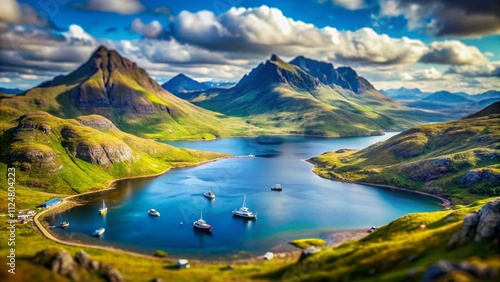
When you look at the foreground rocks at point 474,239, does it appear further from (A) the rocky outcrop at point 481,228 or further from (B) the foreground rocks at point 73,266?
(B) the foreground rocks at point 73,266

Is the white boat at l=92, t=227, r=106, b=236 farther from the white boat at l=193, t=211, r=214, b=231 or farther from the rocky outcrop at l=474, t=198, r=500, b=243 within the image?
the rocky outcrop at l=474, t=198, r=500, b=243

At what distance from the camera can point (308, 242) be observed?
508 feet

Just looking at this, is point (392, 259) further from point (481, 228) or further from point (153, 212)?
point (153, 212)

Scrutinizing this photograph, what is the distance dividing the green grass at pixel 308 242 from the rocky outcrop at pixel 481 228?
63.2 m

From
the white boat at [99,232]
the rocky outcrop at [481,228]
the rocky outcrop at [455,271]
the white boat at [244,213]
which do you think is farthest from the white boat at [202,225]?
the rocky outcrop at [455,271]

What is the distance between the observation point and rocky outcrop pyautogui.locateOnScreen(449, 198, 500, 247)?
9244 centimetres

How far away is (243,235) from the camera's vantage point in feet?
545

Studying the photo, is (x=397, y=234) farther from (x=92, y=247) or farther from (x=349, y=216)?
(x=92, y=247)

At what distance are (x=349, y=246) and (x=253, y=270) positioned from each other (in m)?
32.9

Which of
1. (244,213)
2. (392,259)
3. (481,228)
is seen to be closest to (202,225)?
(244,213)

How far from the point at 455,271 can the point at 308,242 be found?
91122mm

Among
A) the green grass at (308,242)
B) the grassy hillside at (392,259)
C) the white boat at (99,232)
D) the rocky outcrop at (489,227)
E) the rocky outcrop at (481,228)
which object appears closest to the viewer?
the grassy hillside at (392,259)

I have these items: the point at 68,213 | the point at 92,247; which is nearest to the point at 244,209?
the point at 92,247

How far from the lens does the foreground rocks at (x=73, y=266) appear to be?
91.5m
